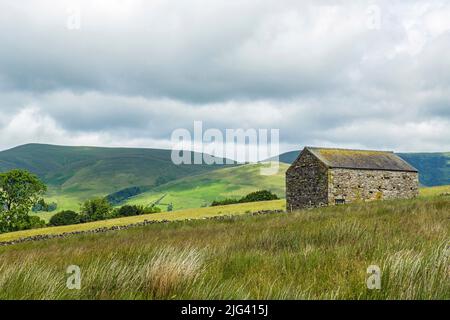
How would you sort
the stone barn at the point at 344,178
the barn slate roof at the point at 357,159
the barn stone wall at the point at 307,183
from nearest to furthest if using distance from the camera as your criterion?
the stone barn at the point at 344,178 < the barn stone wall at the point at 307,183 < the barn slate roof at the point at 357,159

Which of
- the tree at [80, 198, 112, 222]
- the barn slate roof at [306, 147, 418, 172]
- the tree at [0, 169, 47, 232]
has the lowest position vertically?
the tree at [80, 198, 112, 222]

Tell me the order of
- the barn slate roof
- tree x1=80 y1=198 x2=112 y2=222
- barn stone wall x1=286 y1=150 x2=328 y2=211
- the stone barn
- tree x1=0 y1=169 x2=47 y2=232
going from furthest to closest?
tree x1=80 y1=198 x2=112 y2=222 → tree x1=0 y1=169 x2=47 y2=232 → the barn slate roof → barn stone wall x1=286 y1=150 x2=328 y2=211 → the stone barn

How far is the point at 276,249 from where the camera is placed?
684cm

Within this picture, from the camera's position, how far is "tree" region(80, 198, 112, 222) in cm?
8894

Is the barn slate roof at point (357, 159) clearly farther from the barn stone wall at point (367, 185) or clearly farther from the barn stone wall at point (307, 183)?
the barn stone wall at point (307, 183)

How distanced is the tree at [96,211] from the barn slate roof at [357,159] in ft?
190

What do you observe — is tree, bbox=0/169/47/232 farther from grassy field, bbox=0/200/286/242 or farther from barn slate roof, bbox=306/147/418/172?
barn slate roof, bbox=306/147/418/172

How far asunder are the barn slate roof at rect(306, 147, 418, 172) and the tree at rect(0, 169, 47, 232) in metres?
45.1

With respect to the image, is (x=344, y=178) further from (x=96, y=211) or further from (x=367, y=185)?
(x=96, y=211)

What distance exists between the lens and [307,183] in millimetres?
42250

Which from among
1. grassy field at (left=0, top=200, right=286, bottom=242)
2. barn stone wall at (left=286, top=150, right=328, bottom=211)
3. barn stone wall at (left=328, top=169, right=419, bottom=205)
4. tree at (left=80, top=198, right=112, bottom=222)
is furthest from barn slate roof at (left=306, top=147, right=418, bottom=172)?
tree at (left=80, top=198, right=112, bottom=222)

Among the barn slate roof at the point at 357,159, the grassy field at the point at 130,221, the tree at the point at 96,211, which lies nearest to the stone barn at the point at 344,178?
the barn slate roof at the point at 357,159

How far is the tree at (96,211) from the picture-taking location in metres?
88.9

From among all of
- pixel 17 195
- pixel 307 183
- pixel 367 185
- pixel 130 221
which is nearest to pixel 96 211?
pixel 17 195
